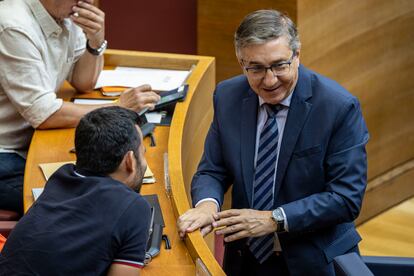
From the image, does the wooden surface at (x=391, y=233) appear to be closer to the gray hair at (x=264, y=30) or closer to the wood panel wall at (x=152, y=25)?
the wood panel wall at (x=152, y=25)

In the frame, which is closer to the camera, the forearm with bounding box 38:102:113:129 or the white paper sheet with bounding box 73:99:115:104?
the forearm with bounding box 38:102:113:129

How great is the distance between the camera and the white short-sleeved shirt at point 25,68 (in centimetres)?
328

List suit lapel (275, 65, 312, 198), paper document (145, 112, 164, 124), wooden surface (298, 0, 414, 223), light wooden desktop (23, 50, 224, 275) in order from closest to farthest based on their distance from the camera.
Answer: light wooden desktop (23, 50, 224, 275)
suit lapel (275, 65, 312, 198)
paper document (145, 112, 164, 124)
wooden surface (298, 0, 414, 223)

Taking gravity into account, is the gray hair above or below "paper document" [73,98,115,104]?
above

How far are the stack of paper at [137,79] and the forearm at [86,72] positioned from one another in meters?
0.07

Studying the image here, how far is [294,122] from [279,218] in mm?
279

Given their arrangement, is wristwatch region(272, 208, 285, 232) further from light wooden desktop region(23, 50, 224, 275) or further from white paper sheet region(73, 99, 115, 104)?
white paper sheet region(73, 99, 115, 104)

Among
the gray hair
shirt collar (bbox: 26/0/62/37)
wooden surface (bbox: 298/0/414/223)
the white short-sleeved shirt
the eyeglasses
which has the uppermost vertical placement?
the gray hair

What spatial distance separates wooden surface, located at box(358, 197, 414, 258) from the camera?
4.61 m

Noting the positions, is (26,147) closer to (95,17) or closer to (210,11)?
(95,17)

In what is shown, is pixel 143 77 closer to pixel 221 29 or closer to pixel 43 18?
pixel 43 18

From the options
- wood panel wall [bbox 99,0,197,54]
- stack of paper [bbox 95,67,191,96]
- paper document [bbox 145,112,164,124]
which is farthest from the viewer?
wood panel wall [bbox 99,0,197,54]

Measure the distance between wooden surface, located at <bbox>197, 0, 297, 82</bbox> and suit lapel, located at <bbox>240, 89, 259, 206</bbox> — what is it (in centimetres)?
189

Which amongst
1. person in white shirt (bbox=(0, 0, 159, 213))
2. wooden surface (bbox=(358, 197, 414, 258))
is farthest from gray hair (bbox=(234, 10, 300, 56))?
wooden surface (bbox=(358, 197, 414, 258))
